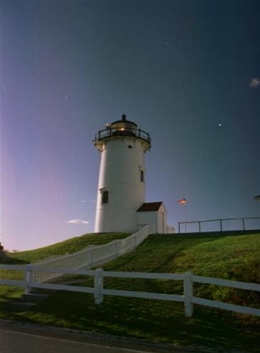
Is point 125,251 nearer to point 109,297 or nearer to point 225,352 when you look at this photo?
point 109,297

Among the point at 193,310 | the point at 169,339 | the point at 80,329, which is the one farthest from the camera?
the point at 193,310

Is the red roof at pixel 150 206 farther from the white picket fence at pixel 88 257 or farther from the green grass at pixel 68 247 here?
the white picket fence at pixel 88 257

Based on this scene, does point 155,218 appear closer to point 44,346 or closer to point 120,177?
point 120,177

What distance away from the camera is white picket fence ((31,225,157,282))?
575 inches

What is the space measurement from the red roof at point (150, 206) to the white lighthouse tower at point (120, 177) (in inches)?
15.6

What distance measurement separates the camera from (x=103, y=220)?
3559 centimetres

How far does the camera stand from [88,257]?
18.9 m

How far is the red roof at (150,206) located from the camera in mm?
34234

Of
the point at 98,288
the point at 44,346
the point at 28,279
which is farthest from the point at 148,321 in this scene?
the point at 28,279

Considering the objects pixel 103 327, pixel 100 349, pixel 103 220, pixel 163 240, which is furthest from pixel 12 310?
pixel 103 220

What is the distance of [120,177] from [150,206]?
3991mm

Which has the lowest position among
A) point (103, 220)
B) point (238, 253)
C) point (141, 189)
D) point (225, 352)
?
point (225, 352)

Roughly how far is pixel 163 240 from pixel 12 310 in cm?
1589

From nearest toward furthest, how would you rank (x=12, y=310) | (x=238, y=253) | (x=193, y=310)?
(x=193, y=310)
(x=12, y=310)
(x=238, y=253)
